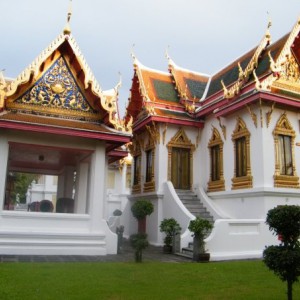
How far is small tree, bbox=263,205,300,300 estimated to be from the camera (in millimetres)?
4754

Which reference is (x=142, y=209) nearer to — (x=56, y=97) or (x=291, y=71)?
(x=56, y=97)

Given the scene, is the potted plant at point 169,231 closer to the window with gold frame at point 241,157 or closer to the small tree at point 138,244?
the small tree at point 138,244

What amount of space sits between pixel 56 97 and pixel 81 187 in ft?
10.7

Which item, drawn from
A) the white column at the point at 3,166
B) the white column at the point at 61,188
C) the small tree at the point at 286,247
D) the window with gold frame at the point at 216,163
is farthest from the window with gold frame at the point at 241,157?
the white column at the point at 3,166

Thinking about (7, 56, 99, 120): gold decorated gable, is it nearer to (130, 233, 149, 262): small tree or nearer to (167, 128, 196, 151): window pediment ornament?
(130, 233, 149, 262): small tree

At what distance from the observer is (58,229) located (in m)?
9.46

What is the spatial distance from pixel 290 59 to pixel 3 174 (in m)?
9.82

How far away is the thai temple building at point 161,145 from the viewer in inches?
374

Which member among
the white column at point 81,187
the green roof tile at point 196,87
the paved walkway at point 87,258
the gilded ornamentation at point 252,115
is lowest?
the paved walkway at point 87,258

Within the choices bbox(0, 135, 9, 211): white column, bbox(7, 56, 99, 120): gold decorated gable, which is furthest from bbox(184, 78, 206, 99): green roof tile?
bbox(0, 135, 9, 211): white column

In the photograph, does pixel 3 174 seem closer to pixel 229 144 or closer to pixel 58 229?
pixel 58 229

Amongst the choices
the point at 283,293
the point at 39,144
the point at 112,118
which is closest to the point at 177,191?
the point at 112,118

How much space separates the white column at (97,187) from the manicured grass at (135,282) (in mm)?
1957

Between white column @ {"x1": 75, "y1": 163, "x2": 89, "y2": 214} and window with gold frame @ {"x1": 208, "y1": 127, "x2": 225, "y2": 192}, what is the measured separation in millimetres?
4468
